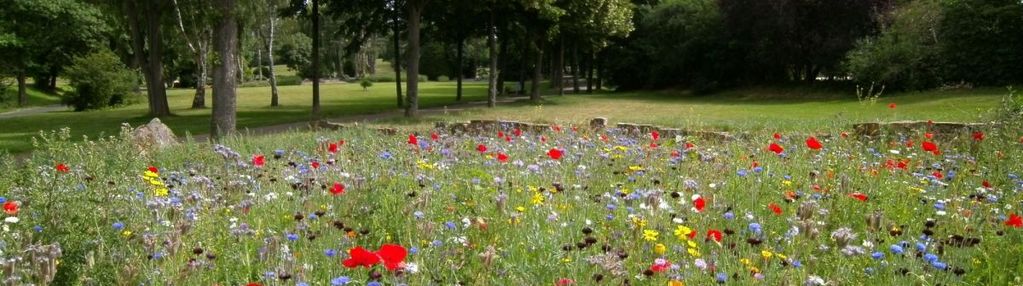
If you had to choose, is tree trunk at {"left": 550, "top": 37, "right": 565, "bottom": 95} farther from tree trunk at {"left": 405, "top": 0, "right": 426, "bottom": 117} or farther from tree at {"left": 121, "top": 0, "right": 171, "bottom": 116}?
tree at {"left": 121, "top": 0, "right": 171, "bottom": 116}

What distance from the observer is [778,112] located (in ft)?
79.3

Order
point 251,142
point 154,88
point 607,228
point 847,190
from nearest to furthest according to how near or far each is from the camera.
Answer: point 607,228, point 847,190, point 251,142, point 154,88

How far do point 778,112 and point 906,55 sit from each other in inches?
407

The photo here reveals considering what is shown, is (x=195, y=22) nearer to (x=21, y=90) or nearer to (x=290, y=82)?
(x=21, y=90)

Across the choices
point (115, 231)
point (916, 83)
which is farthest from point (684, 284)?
point (916, 83)

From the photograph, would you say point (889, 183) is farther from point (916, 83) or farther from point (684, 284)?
point (916, 83)

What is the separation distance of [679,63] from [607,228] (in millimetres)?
41262

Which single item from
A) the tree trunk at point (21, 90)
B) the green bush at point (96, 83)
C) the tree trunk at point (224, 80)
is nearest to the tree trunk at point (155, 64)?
the green bush at point (96, 83)

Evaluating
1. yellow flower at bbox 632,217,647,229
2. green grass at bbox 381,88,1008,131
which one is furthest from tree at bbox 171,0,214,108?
yellow flower at bbox 632,217,647,229

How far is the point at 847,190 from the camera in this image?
4516 millimetres

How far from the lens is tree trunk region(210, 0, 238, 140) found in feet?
46.5

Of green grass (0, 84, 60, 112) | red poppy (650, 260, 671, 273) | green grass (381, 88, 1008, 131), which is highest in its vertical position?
red poppy (650, 260, 671, 273)

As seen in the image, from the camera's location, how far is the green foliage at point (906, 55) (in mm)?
29984

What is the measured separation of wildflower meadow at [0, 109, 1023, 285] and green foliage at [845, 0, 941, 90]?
87.9ft
